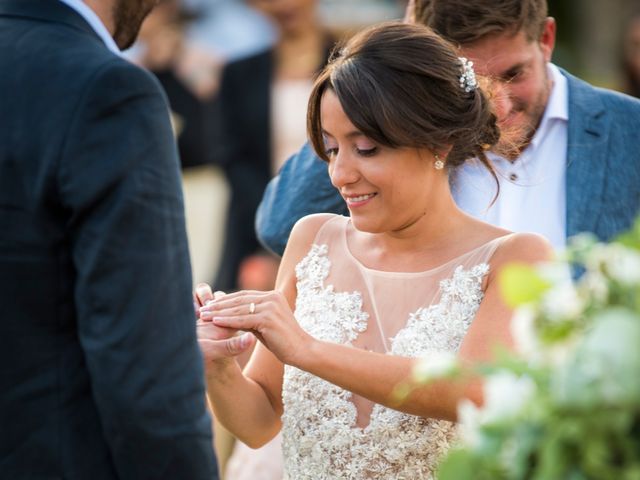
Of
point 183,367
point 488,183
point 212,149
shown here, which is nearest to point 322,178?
point 488,183

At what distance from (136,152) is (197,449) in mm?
581

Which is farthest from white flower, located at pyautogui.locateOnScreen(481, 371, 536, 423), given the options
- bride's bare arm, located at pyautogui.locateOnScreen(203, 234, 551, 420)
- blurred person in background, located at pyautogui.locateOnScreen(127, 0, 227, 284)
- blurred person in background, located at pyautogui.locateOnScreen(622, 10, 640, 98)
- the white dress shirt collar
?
blurred person in background, located at pyautogui.locateOnScreen(622, 10, 640, 98)

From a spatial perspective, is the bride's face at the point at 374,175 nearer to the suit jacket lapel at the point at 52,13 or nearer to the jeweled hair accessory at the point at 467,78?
the jeweled hair accessory at the point at 467,78

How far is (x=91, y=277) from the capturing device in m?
2.21

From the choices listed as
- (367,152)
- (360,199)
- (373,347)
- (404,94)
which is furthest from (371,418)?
(404,94)

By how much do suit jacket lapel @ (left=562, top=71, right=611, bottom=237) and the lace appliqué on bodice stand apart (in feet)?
2.27

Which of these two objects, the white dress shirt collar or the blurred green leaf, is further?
the white dress shirt collar

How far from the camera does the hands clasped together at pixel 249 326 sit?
2.79 metres

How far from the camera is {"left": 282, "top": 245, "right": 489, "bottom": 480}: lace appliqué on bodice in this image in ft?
9.87

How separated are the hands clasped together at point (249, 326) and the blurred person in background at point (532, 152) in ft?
3.11

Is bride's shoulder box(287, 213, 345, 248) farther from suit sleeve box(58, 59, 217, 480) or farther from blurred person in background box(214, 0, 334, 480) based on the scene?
blurred person in background box(214, 0, 334, 480)

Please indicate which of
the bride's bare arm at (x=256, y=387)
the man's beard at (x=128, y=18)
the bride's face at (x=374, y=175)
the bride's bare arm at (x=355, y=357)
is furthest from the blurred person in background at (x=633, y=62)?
the man's beard at (x=128, y=18)

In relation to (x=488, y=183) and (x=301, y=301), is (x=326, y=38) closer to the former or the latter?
(x=488, y=183)

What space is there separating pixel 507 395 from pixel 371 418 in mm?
1499
